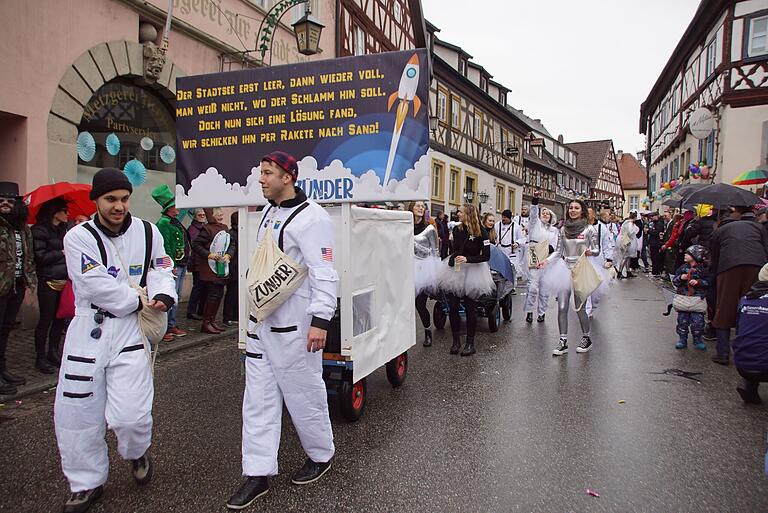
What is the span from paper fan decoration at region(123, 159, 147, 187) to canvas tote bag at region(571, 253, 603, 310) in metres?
7.63

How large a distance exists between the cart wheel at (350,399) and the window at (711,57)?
22.9 m

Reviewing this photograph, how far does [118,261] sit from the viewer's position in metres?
3.26

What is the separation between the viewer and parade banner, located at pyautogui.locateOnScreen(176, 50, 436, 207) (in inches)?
180

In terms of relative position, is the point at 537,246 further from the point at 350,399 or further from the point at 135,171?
the point at 135,171

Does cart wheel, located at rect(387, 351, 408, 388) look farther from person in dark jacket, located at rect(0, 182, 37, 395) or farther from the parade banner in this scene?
person in dark jacket, located at rect(0, 182, 37, 395)

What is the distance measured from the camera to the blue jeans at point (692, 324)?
7750 mm

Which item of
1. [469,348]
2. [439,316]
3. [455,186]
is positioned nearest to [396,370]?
[469,348]

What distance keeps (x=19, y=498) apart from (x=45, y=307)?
10.0 feet

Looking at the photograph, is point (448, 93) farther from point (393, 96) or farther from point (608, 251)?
point (393, 96)

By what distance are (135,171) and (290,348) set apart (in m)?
8.47

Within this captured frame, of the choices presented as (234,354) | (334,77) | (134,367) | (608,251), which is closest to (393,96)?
(334,77)

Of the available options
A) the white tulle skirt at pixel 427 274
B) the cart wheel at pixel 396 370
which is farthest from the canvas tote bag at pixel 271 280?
the white tulle skirt at pixel 427 274

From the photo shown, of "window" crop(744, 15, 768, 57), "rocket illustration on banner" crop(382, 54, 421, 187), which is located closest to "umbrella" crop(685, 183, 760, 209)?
"rocket illustration on banner" crop(382, 54, 421, 187)

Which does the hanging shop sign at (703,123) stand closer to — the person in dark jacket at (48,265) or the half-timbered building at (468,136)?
the half-timbered building at (468,136)
